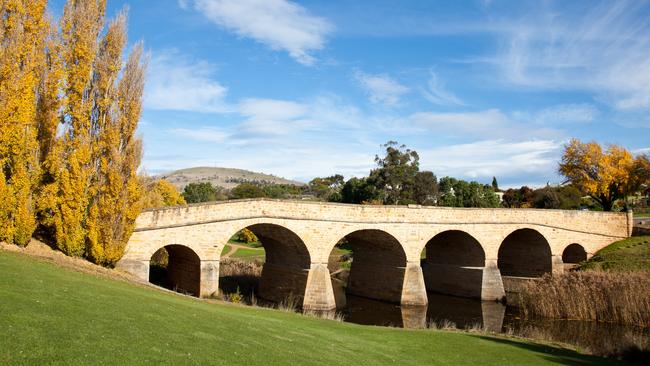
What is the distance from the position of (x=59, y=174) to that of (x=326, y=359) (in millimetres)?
13258

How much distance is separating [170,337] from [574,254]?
38.1m

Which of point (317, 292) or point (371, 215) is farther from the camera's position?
point (371, 215)

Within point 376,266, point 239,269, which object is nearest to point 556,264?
point 376,266

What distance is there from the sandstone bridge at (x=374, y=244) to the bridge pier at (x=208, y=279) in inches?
1.8

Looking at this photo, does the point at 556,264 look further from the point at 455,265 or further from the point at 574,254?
the point at 455,265

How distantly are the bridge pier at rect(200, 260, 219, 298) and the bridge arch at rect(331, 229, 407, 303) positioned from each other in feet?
27.7

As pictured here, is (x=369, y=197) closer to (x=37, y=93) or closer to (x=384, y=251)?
(x=384, y=251)

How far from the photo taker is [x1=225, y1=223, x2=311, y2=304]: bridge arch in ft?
86.1

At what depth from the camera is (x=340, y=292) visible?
33.8 metres

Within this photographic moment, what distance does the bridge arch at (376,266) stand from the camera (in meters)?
29.5

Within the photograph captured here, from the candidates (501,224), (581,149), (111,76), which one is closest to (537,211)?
(501,224)

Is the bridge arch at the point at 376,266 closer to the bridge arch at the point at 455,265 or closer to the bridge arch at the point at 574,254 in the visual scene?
the bridge arch at the point at 455,265

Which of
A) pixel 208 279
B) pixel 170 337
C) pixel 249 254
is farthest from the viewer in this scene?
pixel 249 254

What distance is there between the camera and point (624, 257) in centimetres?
3431
